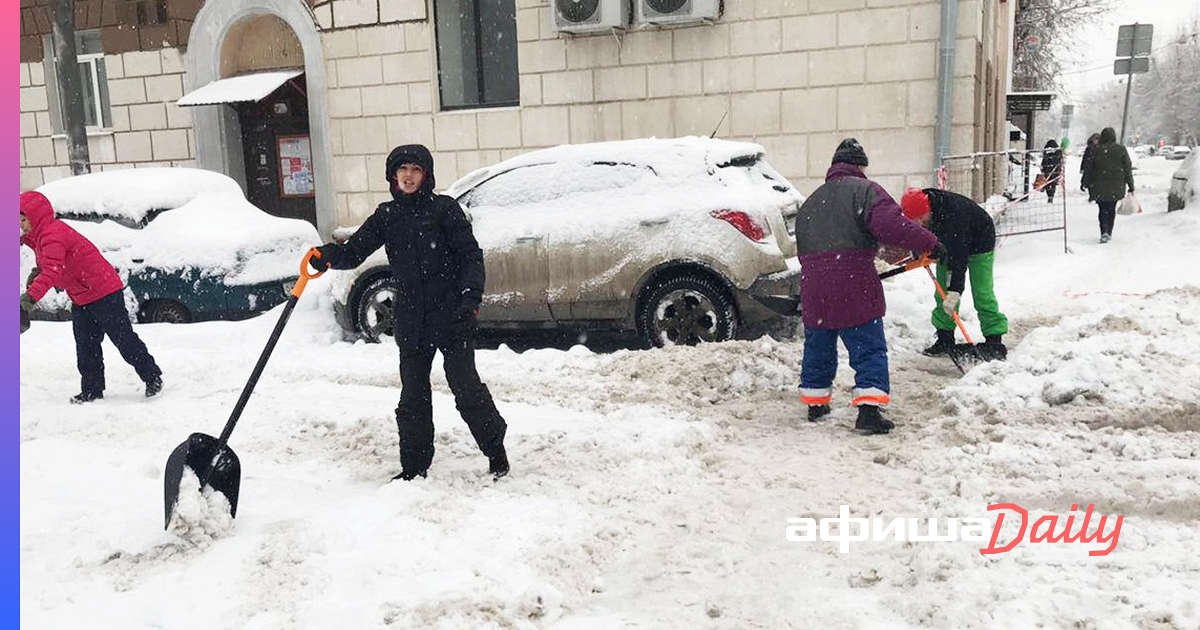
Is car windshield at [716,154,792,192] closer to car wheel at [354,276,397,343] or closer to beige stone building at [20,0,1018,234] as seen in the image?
car wheel at [354,276,397,343]

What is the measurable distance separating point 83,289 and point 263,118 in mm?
9495

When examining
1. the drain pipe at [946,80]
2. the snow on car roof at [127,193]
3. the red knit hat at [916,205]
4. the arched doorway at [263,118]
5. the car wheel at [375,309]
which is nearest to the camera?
the red knit hat at [916,205]

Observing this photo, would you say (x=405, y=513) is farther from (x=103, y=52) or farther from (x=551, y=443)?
(x=103, y=52)

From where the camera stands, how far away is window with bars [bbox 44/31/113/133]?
1574cm

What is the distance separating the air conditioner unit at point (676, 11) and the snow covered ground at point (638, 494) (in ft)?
19.5

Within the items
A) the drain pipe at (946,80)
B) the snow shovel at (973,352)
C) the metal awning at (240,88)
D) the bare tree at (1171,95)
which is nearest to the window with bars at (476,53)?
the metal awning at (240,88)

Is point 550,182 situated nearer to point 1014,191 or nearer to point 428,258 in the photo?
point 428,258

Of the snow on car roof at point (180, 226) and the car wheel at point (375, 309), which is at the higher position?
the snow on car roof at point (180, 226)

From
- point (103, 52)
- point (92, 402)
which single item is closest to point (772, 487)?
point (92, 402)

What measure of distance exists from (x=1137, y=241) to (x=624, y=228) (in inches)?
340

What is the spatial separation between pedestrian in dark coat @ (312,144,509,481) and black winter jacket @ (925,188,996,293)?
3.44 m

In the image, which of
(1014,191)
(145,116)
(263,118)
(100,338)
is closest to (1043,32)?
(1014,191)

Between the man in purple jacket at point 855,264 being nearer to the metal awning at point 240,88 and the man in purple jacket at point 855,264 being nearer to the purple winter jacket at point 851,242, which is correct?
the purple winter jacket at point 851,242

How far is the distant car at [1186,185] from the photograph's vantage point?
542 inches
